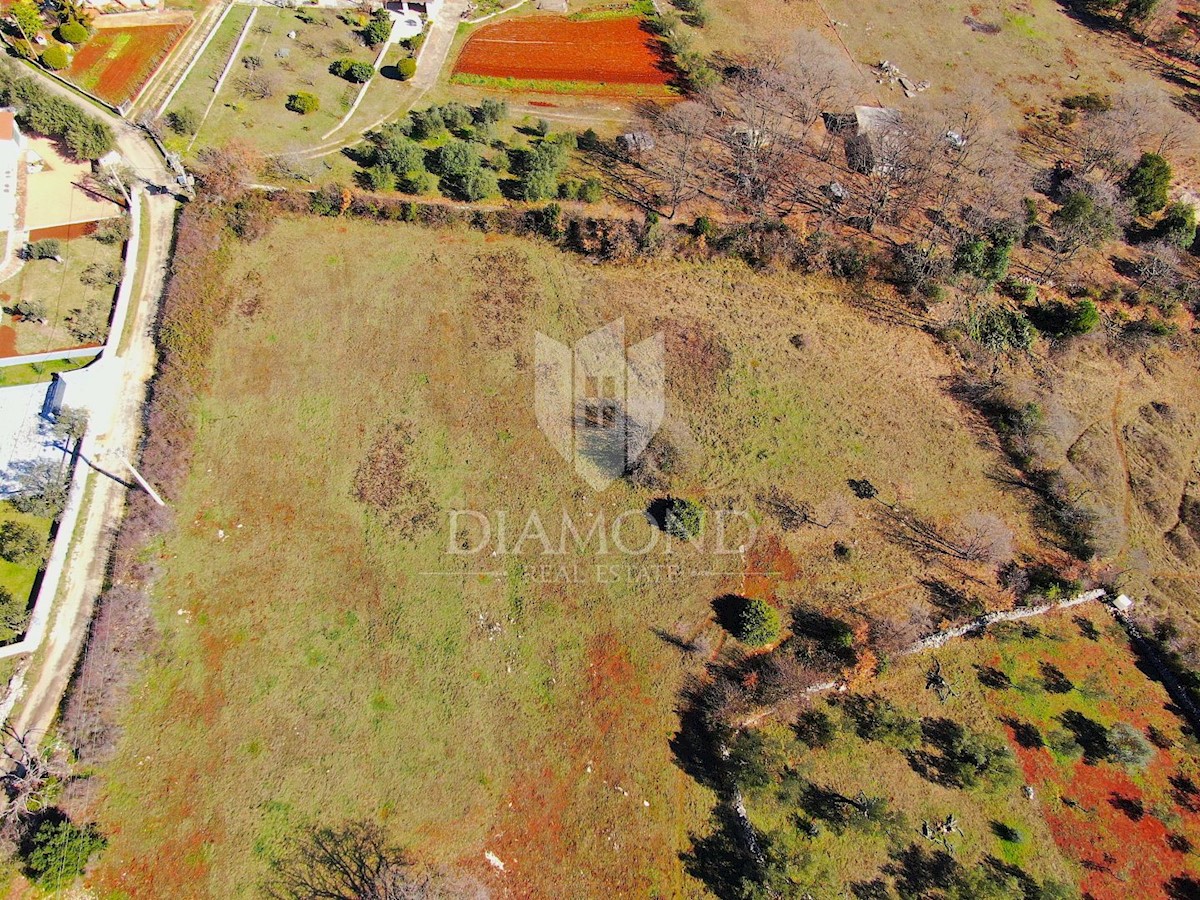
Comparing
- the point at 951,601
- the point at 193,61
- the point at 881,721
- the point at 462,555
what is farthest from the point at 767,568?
the point at 193,61

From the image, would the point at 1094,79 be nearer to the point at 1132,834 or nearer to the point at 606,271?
the point at 606,271

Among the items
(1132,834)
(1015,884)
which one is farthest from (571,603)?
(1132,834)

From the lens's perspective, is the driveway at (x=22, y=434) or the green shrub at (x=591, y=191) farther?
the green shrub at (x=591, y=191)

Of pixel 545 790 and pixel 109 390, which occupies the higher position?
pixel 109 390

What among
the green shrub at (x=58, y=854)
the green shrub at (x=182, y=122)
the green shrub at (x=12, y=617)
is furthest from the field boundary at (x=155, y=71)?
the green shrub at (x=58, y=854)

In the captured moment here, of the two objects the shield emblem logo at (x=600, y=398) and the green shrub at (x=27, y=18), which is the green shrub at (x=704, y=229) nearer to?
the shield emblem logo at (x=600, y=398)

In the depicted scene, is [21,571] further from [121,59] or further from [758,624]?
[121,59]
